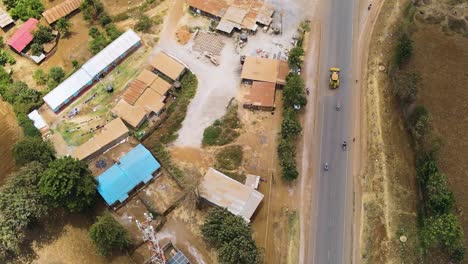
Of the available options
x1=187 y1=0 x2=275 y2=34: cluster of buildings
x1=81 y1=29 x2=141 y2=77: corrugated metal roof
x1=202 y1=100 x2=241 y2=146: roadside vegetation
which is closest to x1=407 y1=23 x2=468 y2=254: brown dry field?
x1=187 y1=0 x2=275 y2=34: cluster of buildings

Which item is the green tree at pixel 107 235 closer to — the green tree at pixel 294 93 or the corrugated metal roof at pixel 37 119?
the corrugated metal roof at pixel 37 119

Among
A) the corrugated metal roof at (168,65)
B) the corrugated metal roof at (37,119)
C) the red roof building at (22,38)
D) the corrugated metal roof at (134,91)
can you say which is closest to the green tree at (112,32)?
the corrugated metal roof at (168,65)

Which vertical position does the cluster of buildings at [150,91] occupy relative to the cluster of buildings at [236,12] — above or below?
below

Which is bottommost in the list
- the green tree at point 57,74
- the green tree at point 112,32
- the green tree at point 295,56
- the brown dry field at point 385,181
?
the brown dry field at point 385,181

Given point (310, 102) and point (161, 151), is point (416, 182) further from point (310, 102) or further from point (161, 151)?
point (161, 151)

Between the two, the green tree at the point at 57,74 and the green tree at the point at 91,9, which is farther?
the green tree at the point at 91,9
